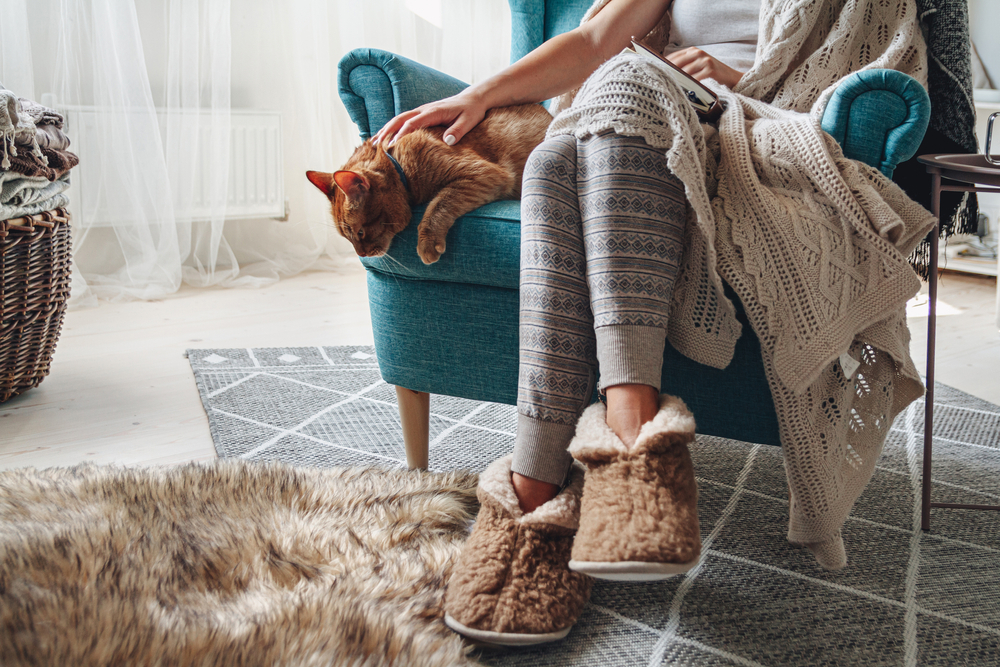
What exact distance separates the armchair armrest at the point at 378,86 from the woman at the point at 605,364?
41cm

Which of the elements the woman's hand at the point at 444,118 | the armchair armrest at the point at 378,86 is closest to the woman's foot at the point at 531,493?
the woman's hand at the point at 444,118

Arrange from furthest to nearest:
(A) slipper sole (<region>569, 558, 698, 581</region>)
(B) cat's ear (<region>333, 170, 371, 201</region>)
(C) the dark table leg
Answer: (B) cat's ear (<region>333, 170, 371, 201</region>) → (C) the dark table leg → (A) slipper sole (<region>569, 558, 698, 581</region>)

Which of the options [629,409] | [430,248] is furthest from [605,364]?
[430,248]

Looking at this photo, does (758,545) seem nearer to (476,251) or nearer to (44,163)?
(476,251)

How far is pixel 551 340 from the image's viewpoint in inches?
34.3

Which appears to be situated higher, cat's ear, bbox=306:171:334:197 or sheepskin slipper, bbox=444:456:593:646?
cat's ear, bbox=306:171:334:197

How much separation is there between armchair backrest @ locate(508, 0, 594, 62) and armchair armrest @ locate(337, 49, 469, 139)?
1.66 ft

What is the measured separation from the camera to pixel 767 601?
3.06 feet

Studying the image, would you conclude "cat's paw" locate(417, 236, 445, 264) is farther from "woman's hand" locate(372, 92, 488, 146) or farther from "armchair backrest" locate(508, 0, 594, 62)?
"armchair backrest" locate(508, 0, 594, 62)

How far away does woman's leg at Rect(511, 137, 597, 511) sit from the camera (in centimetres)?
87

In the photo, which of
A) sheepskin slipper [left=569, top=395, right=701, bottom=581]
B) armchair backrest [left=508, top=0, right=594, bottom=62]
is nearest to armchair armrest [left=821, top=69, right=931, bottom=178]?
sheepskin slipper [left=569, top=395, right=701, bottom=581]

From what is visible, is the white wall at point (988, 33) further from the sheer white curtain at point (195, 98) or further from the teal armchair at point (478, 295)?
the teal armchair at point (478, 295)

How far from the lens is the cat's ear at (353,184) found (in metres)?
1.17

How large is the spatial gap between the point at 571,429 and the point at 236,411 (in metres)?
0.95
